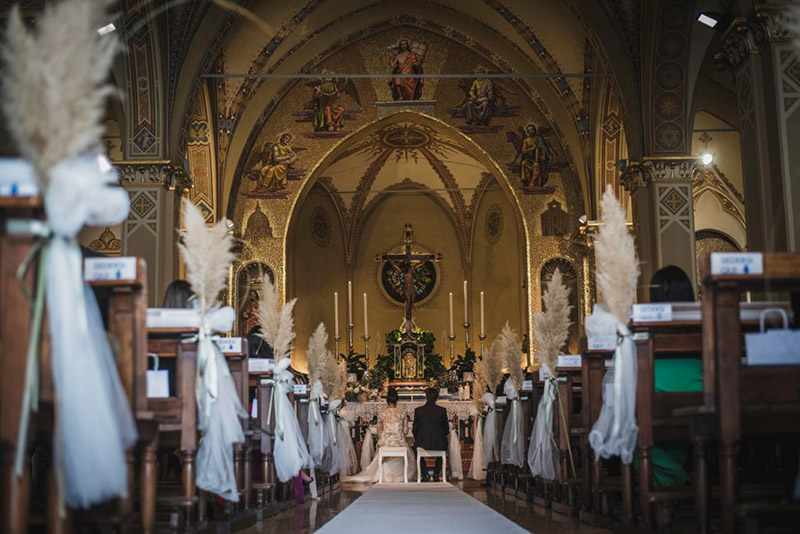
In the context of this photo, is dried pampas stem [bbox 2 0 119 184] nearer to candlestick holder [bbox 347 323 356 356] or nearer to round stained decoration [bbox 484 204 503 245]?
candlestick holder [bbox 347 323 356 356]

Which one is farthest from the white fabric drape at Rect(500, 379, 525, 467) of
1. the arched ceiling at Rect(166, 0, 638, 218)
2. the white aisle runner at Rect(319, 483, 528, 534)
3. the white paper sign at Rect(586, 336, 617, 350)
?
the arched ceiling at Rect(166, 0, 638, 218)

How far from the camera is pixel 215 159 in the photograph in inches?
680

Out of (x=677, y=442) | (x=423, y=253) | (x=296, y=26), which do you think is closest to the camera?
(x=677, y=442)

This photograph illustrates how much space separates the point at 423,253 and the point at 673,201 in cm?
963

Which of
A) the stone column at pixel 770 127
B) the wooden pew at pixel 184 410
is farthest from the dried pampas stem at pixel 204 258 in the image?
the stone column at pixel 770 127

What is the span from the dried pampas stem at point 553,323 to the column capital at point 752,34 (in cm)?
272

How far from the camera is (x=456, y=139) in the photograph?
755 inches

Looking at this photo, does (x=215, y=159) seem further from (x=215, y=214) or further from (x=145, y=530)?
(x=145, y=530)

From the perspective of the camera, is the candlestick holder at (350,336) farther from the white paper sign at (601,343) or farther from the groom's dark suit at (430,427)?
the white paper sign at (601,343)

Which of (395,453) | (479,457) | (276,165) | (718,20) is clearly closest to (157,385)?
(718,20)

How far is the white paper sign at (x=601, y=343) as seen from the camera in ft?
19.9

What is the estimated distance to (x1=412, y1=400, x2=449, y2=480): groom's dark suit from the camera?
491 inches

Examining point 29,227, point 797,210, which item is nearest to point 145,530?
point 29,227

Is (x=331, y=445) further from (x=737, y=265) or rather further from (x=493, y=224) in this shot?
(x=493, y=224)
